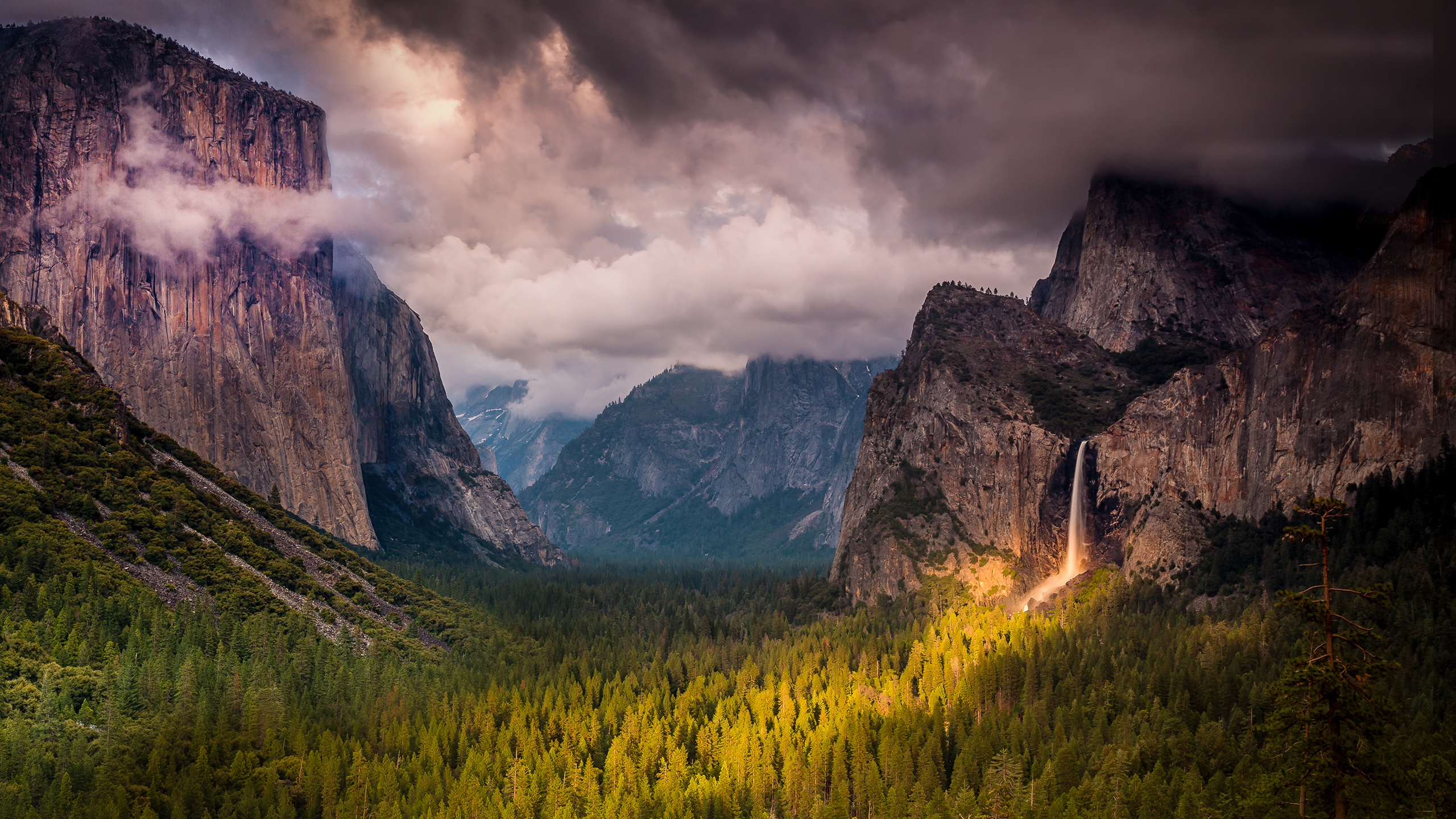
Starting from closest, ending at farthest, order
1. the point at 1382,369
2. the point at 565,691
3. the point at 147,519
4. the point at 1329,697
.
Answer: the point at 1329,697
the point at 147,519
the point at 565,691
the point at 1382,369

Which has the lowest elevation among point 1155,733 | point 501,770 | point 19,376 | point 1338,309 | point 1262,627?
point 501,770

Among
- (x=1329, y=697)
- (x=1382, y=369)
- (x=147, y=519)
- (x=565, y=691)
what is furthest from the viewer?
(x=1382, y=369)

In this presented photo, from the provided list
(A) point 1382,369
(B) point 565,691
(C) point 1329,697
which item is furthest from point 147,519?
(A) point 1382,369

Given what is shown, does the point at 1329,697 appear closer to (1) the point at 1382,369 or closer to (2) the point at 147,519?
(1) the point at 1382,369

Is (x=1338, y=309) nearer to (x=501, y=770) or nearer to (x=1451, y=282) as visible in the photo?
(x=1451, y=282)

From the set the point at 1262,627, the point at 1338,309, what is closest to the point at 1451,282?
the point at 1338,309

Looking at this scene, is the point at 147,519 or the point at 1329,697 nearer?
the point at 1329,697

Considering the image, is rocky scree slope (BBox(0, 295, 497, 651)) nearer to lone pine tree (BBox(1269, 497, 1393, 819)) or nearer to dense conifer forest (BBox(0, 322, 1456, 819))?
dense conifer forest (BBox(0, 322, 1456, 819))
